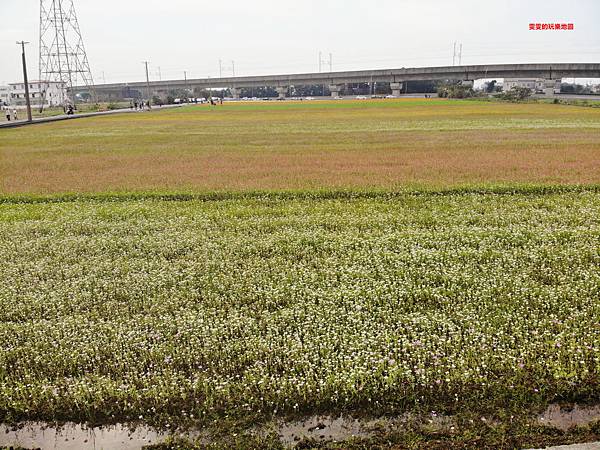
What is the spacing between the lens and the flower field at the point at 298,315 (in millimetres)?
5797

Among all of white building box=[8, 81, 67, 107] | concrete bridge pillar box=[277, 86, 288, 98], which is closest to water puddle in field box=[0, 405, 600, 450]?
white building box=[8, 81, 67, 107]

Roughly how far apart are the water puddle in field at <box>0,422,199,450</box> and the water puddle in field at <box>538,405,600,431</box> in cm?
364

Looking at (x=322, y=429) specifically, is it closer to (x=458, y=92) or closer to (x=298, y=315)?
(x=298, y=315)

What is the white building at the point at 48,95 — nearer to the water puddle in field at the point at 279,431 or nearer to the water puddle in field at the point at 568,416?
the water puddle in field at the point at 279,431

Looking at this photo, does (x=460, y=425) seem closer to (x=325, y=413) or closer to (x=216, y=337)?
(x=325, y=413)

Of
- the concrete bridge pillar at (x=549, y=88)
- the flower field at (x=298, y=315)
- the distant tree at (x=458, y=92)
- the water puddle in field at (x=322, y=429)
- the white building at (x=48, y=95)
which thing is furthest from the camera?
the white building at (x=48, y=95)

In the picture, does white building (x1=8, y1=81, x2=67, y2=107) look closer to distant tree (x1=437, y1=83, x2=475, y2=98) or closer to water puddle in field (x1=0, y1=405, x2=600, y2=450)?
distant tree (x1=437, y1=83, x2=475, y2=98)

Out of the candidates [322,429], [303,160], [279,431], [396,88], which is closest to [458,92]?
[396,88]

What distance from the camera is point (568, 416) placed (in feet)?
17.7

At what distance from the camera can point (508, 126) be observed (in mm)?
41500

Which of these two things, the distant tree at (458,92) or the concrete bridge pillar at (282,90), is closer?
the distant tree at (458,92)

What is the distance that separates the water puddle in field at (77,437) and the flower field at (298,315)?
0.17 metres

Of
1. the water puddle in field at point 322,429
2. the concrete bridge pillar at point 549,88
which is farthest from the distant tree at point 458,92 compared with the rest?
the water puddle in field at point 322,429

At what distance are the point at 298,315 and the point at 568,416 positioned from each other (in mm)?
3678
